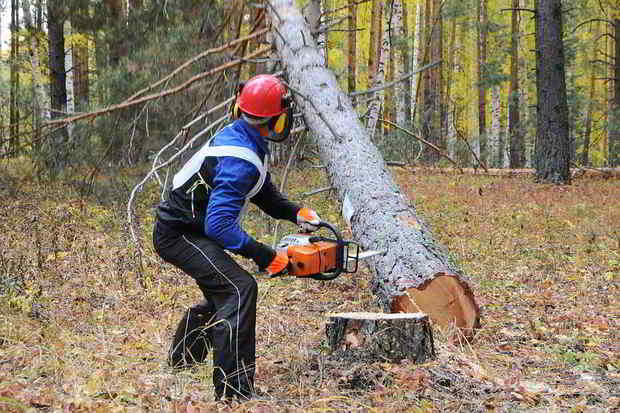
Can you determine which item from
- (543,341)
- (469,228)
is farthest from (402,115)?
(543,341)

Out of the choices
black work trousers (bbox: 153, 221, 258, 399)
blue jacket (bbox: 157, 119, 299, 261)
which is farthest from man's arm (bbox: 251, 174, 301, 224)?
black work trousers (bbox: 153, 221, 258, 399)

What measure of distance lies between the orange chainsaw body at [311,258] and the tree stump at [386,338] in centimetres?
56

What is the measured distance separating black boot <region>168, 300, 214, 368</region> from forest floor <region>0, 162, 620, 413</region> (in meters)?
0.10

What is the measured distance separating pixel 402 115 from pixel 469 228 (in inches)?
465

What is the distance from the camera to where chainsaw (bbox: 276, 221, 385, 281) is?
149 inches

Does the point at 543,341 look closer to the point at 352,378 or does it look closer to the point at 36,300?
the point at 352,378

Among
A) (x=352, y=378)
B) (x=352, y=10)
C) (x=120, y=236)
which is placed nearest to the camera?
(x=352, y=378)

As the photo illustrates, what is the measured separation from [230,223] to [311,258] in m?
0.50

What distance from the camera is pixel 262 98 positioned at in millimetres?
4020

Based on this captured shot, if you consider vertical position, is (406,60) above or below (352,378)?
above

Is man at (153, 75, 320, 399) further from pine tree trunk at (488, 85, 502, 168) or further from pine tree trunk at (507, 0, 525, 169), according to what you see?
pine tree trunk at (488, 85, 502, 168)

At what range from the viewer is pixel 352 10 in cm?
2389

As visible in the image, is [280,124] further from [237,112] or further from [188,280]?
[188,280]

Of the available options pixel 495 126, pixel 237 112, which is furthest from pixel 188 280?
pixel 495 126
